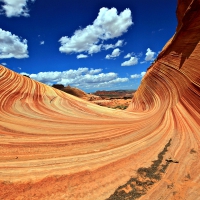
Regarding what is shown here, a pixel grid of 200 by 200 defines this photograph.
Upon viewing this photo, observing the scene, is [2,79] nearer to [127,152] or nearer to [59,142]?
[59,142]

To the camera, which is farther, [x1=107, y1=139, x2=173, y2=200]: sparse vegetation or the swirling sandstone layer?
the swirling sandstone layer

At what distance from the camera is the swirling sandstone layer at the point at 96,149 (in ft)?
12.3

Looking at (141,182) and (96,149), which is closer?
(141,182)

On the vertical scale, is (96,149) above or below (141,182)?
above

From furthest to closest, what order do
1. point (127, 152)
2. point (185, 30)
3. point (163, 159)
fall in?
1. point (185, 30)
2. point (127, 152)
3. point (163, 159)

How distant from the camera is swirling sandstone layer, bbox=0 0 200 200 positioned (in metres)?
3.74

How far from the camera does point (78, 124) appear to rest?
7.86 m

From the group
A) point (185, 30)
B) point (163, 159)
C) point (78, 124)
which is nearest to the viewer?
point (163, 159)

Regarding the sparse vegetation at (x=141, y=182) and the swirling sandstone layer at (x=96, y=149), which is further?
the swirling sandstone layer at (x=96, y=149)

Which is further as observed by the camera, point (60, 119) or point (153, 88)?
point (153, 88)

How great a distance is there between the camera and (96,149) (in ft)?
18.1

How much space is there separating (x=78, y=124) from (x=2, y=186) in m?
4.40

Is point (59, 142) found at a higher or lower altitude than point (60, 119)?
lower

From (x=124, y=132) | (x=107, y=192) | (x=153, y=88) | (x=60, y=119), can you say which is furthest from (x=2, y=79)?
(x=153, y=88)
